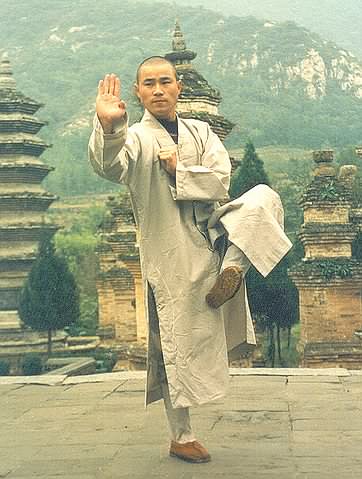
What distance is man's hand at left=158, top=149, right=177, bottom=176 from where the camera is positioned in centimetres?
389

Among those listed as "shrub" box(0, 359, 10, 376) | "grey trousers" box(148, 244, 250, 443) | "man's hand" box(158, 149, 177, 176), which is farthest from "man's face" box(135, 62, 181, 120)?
"shrub" box(0, 359, 10, 376)

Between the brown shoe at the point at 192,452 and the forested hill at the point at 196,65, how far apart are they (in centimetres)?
5953

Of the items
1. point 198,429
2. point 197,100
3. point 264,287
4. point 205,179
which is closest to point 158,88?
point 205,179

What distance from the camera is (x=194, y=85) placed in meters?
10.4

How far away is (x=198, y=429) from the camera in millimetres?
4684

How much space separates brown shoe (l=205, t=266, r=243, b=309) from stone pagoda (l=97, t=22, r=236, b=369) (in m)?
2.73

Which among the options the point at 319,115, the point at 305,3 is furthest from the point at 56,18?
the point at 319,115

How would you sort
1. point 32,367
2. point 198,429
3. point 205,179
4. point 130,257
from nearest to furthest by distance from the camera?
point 205,179
point 198,429
point 130,257
point 32,367

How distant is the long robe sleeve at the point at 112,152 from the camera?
3.54 metres

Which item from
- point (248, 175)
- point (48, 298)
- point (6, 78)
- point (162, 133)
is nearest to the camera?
point (162, 133)

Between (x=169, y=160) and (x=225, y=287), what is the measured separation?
0.56 m

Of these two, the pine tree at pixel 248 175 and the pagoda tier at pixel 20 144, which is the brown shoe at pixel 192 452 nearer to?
the pine tree at pixel 248 175

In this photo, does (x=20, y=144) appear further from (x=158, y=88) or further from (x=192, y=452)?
(x=192, y=452)

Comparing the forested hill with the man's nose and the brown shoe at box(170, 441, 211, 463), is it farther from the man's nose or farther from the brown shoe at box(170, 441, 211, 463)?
the brown shoe at box(170, 441, 211, 463)
